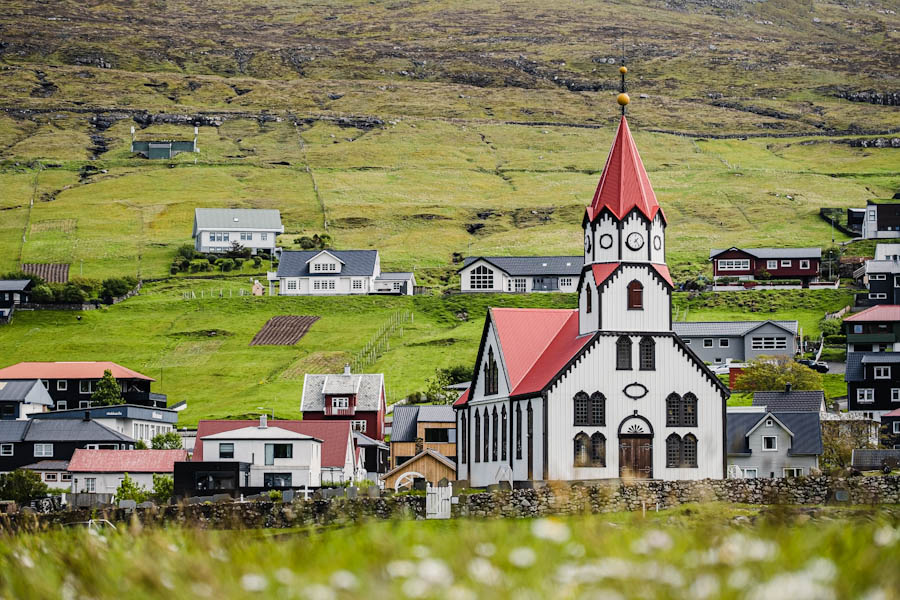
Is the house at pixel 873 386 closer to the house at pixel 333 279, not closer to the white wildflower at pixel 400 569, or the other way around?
the house at pixel 333 279

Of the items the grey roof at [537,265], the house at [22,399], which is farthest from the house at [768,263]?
the house at [22,399]

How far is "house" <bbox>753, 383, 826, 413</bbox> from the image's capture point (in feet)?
267

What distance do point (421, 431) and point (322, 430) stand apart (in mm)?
9282

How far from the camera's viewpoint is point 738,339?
118250mm

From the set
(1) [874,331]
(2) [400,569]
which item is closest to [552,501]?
(2) [400,569]

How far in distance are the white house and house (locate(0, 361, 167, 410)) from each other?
28970 mm

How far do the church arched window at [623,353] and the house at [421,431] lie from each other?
31.1m

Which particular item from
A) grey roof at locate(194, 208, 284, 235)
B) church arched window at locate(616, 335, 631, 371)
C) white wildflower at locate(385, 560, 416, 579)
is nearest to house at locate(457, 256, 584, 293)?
grey roof at locate(194, 208, 284, 235)

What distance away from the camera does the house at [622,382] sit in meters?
60.2

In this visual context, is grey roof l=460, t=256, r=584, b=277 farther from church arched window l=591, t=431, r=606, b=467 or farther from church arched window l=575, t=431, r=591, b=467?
church arched window l=575, t=431, r=591, b=467

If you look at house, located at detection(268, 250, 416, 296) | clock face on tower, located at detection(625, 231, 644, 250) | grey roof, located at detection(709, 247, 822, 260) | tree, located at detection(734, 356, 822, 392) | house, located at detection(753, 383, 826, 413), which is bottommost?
house, located at detection(753, 383, 826, 413)

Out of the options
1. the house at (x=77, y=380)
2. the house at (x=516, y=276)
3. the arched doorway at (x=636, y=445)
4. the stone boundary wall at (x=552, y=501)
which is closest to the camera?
the stone boundary wall at (x=552, y=501)

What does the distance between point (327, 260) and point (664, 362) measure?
9507cm

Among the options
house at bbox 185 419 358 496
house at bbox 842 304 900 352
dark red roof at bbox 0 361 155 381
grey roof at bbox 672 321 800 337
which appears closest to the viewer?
house at bbox 185 419 358 496
